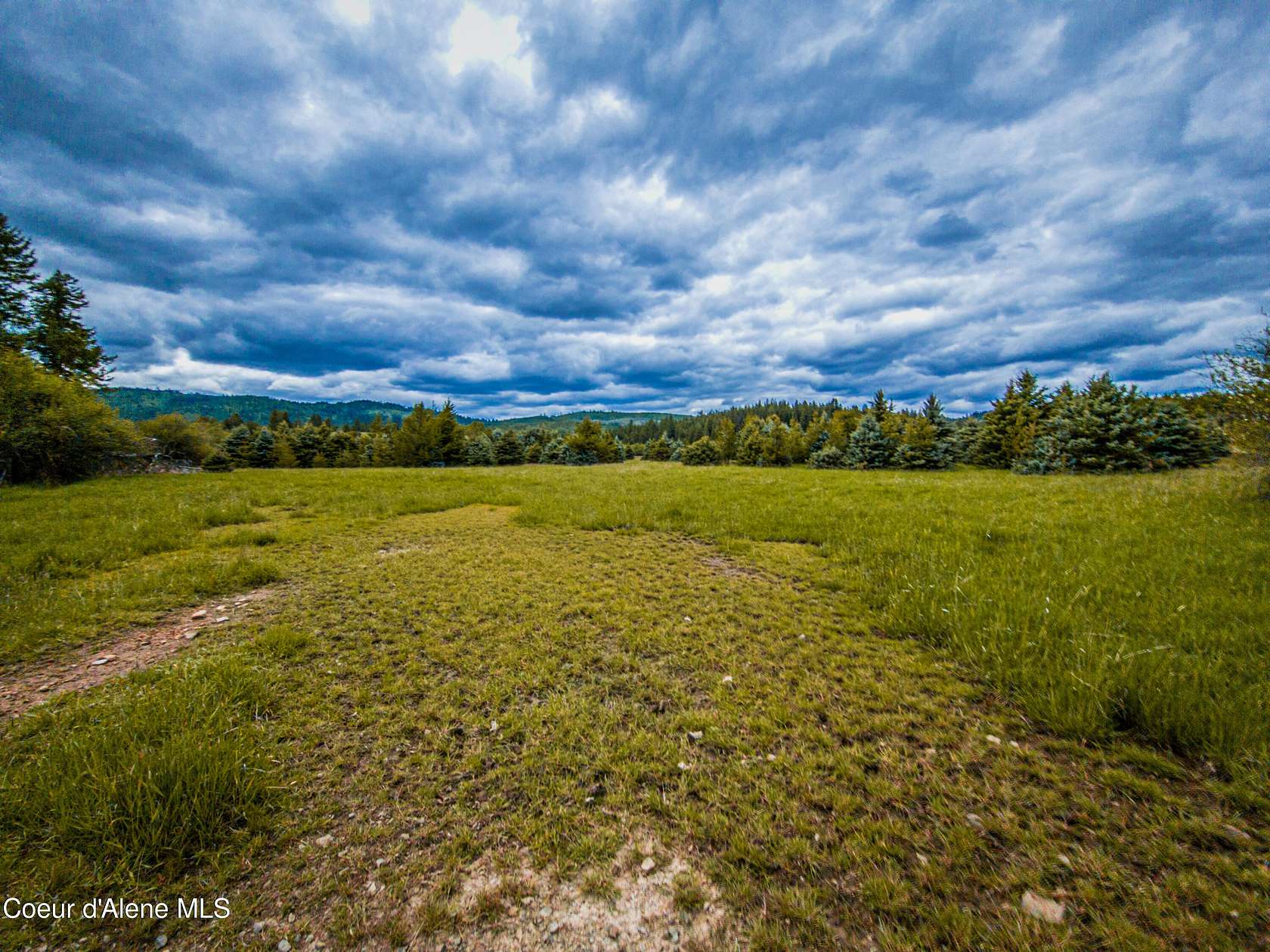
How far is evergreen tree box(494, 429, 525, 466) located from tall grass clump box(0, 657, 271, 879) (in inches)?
2425

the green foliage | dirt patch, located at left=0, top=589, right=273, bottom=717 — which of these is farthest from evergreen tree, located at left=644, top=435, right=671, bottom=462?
dirt patch, located at left=0, top=589, right=273, bottom=717

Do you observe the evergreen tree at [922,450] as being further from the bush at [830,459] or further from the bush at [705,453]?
the bush at [705,453]

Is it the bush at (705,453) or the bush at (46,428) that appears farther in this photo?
the bush at (705,453)

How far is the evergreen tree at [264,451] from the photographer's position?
61.1m

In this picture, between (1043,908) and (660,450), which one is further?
(660,450)

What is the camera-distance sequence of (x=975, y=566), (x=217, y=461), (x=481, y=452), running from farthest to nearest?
(x=481, y=452) < (x=217, y=461) < (x=975, y=566)

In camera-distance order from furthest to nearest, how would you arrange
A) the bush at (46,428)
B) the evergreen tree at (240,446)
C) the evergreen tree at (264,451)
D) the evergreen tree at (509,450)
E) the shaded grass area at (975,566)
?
the evergreen tree at (509,450), the evergreen tree at (264,451), the evergreen tree at (240,446), the bush at (46,428), the shaded grass area at (975,566)

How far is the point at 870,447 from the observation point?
1672 inches

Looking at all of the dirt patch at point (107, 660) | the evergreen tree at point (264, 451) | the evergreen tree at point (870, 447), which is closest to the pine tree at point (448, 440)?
the evergreen tree at point (264, 451)

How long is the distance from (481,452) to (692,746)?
63728mm

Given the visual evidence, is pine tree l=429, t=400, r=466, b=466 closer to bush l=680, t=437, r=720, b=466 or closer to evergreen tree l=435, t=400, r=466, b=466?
evergreen tree l=435, t=400, r=466, b=466

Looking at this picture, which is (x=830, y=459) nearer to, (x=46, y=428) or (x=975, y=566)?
(x=975, y=566)

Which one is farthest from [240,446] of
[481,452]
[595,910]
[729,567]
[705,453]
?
[595,910]

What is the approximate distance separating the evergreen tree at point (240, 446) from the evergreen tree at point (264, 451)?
0.41 metres
